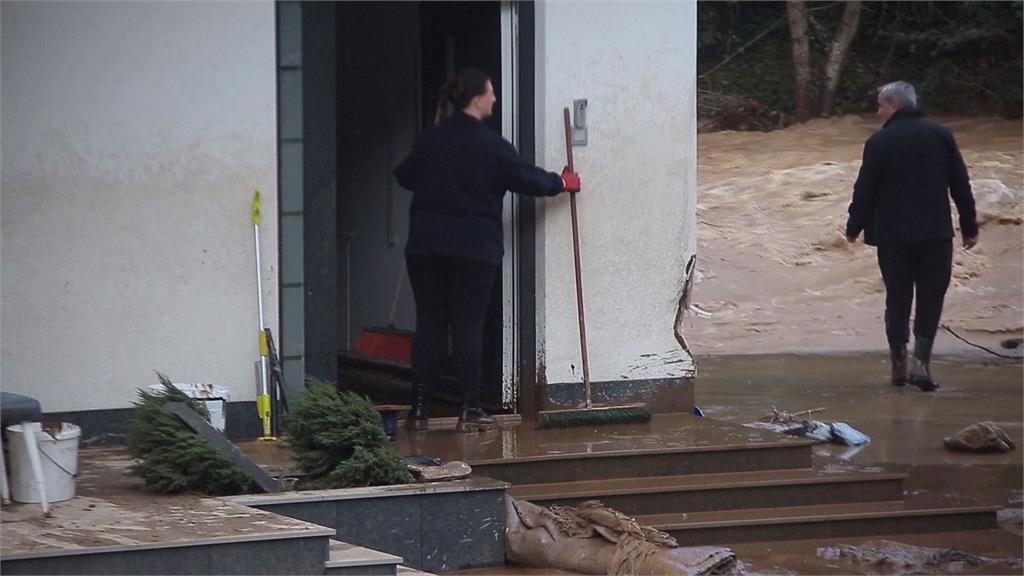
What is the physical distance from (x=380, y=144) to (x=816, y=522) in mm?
4446

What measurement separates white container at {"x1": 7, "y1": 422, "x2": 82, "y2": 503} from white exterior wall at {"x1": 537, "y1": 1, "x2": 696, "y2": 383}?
292 cm

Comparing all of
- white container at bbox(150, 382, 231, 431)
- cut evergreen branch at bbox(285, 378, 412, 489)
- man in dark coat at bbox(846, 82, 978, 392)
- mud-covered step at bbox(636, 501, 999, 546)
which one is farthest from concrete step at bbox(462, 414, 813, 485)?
Answer: man in dark coat at bbox(846, 82, 978, 392)

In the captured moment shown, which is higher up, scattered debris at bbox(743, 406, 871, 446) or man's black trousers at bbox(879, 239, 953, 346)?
man's black trousers at bbox(879, 239, 953, 346)

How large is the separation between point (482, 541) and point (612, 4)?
3086 mm

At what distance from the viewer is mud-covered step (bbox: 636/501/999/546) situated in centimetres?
616

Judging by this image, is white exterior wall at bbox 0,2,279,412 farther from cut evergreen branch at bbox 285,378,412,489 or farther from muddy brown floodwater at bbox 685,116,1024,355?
muddy brown floodwater at bbox 685,116,1024,355

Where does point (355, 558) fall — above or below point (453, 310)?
below

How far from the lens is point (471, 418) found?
7.36 meters

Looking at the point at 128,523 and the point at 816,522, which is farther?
the point at 816,522

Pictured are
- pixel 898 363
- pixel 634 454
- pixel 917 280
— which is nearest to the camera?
pixel 634 454

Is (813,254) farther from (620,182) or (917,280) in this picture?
(620,182)

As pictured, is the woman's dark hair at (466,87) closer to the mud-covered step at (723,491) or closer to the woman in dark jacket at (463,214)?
the woman in dark jacket at (463,214)

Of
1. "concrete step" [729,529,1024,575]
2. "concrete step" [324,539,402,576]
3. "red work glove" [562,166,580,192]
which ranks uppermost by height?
"red work glove" [562,166,580,192]

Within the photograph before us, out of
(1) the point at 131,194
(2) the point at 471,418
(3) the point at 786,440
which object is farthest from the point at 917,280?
(1) the point at 131,194
